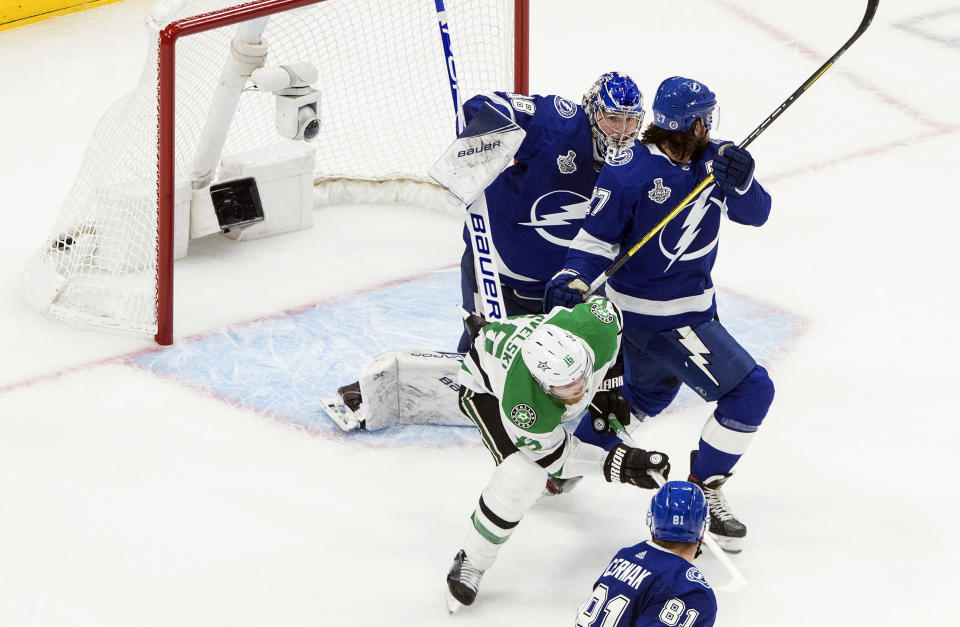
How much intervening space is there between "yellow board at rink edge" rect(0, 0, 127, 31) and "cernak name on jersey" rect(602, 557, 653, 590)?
17.3 ft

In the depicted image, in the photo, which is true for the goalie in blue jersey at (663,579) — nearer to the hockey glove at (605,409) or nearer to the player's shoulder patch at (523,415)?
the player's shoulder patch at (523,415)

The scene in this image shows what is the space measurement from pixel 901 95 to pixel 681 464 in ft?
10.4

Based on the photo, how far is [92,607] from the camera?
11.0 ft

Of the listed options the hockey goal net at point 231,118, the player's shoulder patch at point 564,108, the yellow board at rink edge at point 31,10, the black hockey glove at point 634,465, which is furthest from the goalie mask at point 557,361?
the yellow board at rink edge at point 31,10

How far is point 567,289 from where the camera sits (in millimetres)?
3406

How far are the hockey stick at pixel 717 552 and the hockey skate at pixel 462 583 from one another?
1.62ft

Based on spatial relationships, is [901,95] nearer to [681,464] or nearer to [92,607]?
[681,464]

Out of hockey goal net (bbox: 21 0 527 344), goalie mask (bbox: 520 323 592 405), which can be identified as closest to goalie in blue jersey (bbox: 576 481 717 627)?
goalie mask (bbox: 520 323 592 405)

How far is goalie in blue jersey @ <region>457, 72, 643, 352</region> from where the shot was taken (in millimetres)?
3697

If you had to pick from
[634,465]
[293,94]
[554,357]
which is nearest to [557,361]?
[554,357]

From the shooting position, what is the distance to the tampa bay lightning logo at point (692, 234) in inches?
134

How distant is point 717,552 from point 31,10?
5.22m

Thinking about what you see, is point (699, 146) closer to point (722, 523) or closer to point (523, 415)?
point (523, 415)

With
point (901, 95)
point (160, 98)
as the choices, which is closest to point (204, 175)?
point (160, 98)
